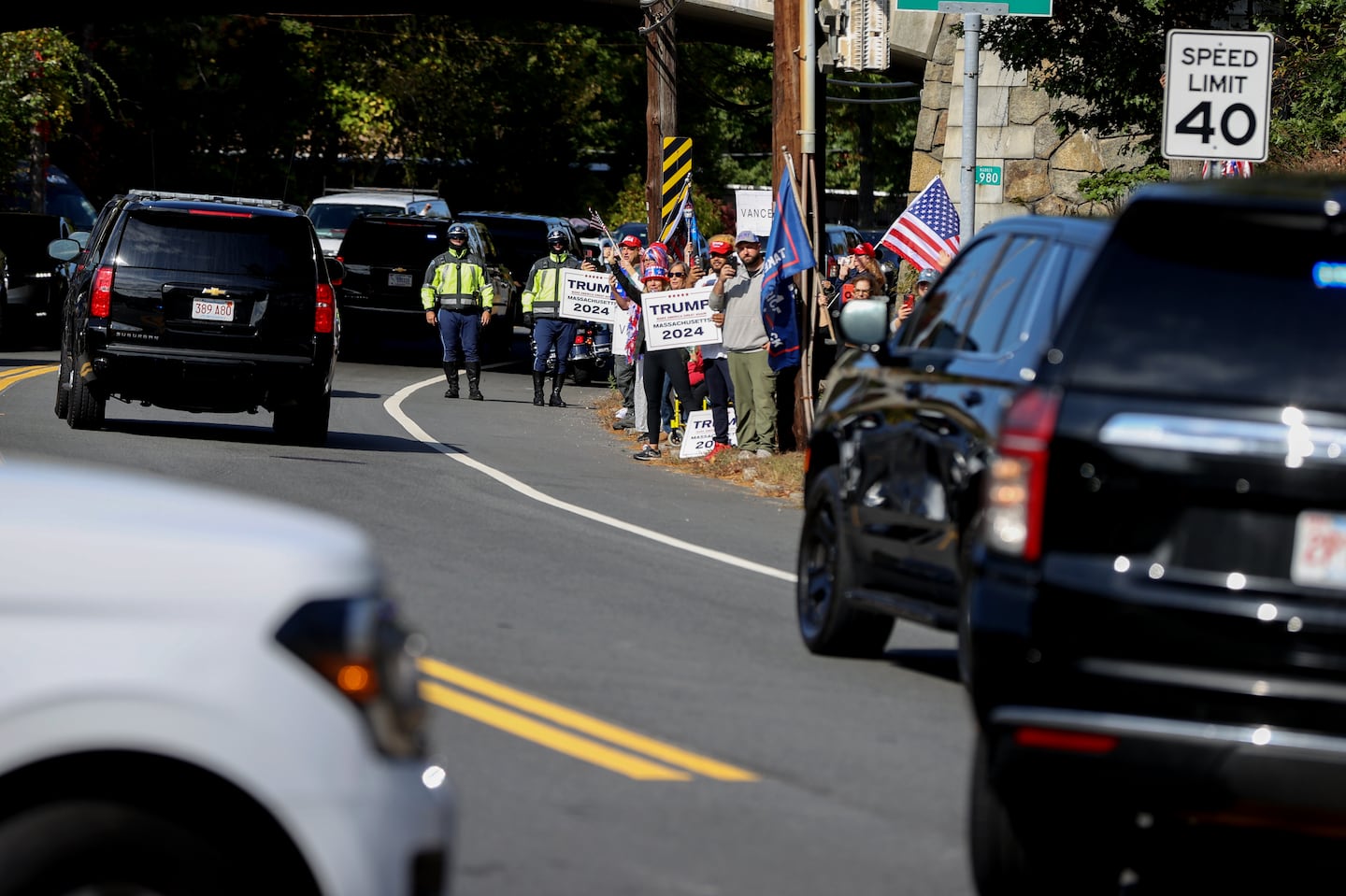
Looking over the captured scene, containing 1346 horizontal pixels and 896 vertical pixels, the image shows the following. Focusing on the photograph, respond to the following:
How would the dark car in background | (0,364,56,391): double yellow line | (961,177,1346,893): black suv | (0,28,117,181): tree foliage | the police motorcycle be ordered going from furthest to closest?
(0,28,117,181): tree foliage < the dark car in background < the police motorcycle < (0,364,56,391): double yellow line < (961,177,1346,893): black suv

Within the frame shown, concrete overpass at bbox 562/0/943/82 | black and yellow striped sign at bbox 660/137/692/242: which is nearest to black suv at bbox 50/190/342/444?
black and yellow striped sign at bbox 660/137/692/242

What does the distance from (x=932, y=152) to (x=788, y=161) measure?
1511 cm

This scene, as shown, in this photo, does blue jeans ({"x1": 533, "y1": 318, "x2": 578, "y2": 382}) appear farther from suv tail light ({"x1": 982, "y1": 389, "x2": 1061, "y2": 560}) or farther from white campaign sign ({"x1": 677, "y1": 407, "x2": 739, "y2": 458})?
suv tail light ({"x1": 982, "y1": 389, "x2": 1061, "y2": 560})

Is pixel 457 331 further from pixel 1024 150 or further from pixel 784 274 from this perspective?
pixel 1024 150

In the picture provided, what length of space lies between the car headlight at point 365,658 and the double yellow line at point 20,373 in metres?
20.6

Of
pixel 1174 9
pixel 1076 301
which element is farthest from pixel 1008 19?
pixel 1076 301

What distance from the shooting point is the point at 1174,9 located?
20438 millimetres

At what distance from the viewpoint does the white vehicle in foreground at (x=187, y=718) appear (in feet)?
12.2

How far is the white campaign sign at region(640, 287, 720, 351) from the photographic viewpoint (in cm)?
2041

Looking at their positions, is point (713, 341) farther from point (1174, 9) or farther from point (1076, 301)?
point (1076, 301)

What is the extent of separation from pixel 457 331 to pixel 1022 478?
22.2 m

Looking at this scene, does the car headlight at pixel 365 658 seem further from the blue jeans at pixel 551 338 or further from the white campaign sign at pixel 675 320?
the blue jeans at pixel 551 338

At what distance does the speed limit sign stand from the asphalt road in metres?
3.59

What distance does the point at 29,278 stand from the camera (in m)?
33.1
